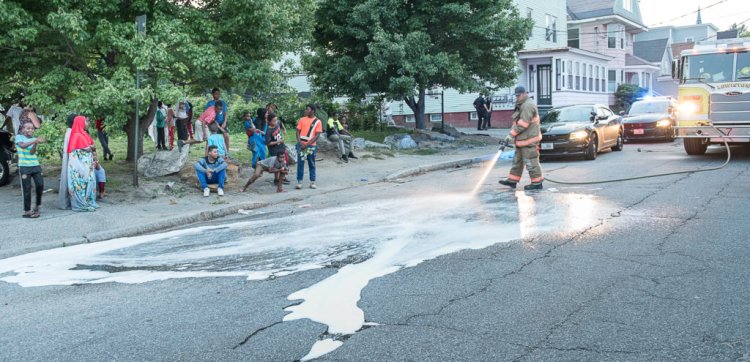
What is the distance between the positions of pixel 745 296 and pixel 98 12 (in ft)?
34.8

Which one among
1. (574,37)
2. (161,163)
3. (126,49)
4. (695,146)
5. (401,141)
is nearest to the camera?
(126,49)

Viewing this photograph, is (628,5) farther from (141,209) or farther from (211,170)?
(141,209)

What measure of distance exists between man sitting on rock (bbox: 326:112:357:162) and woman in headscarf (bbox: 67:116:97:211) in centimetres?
763

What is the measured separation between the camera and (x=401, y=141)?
68.6 ft

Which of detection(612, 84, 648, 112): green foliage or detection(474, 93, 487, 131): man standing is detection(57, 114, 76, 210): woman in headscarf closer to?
detection(474, 93, 487, 131): man standing

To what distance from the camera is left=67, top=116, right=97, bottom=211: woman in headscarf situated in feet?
33.1

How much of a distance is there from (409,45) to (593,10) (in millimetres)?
28215

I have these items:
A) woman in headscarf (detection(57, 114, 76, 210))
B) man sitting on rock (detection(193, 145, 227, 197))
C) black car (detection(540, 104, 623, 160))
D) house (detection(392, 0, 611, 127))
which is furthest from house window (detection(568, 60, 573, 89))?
woman in headscarf (detection(57, 114, 76, 210))

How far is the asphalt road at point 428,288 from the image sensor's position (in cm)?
414

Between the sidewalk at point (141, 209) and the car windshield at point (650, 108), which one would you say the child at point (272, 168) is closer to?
the sidewalk at point (141, 209)

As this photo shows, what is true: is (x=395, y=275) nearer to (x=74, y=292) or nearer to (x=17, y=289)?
(x=74, y=292)

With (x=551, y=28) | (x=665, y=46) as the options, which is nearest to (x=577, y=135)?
(x=551, y=28)

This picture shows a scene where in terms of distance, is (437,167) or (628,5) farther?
(628,5)

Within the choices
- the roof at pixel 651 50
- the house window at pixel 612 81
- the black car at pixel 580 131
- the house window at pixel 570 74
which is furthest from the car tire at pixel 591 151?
the roof at pixel 651 50
